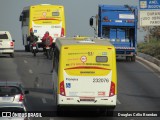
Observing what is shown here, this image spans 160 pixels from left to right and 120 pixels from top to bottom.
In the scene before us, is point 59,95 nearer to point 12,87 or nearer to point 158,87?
point 12,87

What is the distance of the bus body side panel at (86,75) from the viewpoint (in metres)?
29.3

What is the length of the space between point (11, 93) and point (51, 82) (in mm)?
12010

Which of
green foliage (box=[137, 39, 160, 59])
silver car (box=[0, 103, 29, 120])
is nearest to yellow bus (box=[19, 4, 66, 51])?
green foliage (box=[137, 39, 160, 59])

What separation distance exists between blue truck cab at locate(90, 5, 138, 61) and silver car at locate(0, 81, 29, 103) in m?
22.4

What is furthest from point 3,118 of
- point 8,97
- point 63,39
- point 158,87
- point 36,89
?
point 158,87

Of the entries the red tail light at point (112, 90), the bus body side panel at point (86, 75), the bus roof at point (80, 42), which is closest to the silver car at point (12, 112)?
the bus body side panel at point (86, 75)

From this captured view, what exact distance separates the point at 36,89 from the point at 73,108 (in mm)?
7579

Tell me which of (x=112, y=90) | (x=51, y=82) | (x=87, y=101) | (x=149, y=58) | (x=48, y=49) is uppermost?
(x=112, y=90)

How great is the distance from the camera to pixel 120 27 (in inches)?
1978

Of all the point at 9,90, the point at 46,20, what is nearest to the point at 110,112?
the point at 9,90

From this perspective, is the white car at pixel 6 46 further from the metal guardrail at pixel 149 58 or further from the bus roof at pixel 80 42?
the bus roof at pixel 80 42

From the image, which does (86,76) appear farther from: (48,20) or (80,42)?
(48,20)

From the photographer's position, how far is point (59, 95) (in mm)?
29359

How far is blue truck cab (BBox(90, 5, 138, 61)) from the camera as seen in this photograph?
49.6 m
